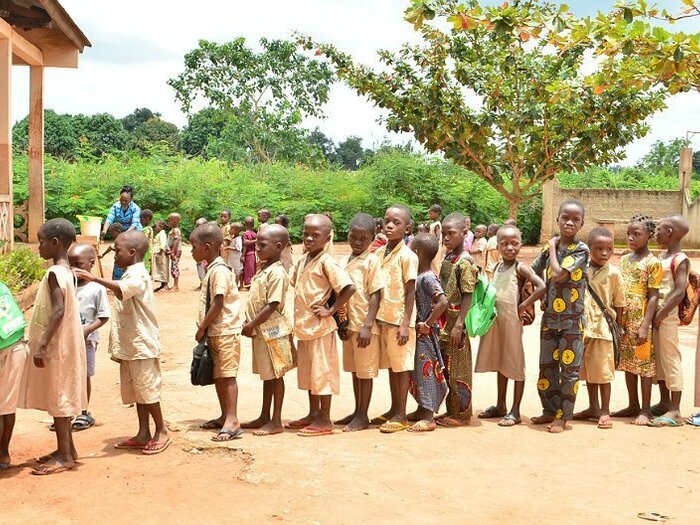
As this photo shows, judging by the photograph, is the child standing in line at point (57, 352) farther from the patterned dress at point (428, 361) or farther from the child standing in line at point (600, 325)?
the child standing in line at point (600, 325)

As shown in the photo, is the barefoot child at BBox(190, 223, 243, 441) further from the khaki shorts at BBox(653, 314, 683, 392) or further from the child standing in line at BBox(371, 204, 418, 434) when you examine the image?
the khaki shorts at BBox(653, 314, 683, 392)

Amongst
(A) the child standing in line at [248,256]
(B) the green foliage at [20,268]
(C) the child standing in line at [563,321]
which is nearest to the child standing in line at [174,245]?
(A) the child standing in line at [248,256]

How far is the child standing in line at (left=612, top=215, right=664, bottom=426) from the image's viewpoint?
6.25m

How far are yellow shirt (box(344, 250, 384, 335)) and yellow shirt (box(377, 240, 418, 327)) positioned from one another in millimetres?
81

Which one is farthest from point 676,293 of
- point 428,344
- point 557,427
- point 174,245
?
point 174,245

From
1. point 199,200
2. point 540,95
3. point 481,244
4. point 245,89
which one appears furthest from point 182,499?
point 245,89

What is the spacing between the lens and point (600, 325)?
615 cm

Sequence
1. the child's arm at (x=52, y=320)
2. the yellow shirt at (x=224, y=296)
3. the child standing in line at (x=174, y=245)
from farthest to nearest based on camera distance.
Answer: the child standing in line at (x=174, y=245) → the yellow shirt at (x=224, y=296) → the child's arm at (x=52, y=320)

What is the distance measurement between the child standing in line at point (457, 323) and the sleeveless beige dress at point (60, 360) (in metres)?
2.58

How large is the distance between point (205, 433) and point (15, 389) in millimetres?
1363

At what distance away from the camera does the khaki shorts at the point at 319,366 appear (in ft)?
18.6

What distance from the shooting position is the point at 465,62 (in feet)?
57.2

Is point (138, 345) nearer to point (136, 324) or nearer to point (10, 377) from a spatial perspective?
point (136, 324)

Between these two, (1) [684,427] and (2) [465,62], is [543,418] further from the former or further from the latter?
(2) [465,62]
